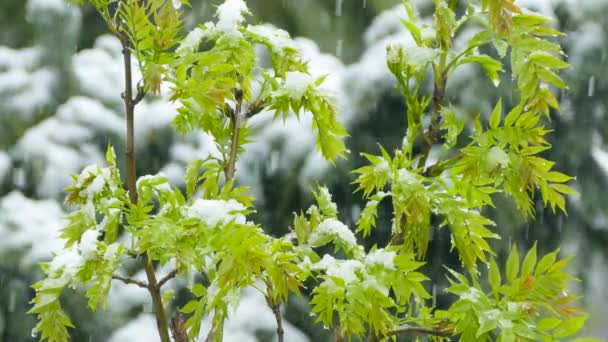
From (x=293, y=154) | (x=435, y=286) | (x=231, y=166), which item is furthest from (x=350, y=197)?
(x=231, y=166)

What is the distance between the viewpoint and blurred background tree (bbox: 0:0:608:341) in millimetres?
1812

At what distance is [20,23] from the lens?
2357mm

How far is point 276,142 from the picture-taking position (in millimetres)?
1832

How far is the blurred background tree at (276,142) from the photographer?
71.4 inches

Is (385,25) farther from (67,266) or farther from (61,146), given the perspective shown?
(67,266)

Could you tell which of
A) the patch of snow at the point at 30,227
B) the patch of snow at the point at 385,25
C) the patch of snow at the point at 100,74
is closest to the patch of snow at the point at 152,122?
the patch of snow at the point at 100,74

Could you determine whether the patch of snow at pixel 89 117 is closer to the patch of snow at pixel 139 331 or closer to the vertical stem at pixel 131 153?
the patch of snow at pixel 139 331

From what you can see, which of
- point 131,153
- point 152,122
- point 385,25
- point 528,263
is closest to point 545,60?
point 528,263

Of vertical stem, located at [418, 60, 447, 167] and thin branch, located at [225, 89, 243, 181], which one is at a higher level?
vertical stem, located at [418, 60, 447, 167]

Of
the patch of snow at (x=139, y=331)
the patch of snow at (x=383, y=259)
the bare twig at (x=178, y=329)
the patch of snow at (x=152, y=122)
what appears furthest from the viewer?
the patch of snow at (x=152, y=122)

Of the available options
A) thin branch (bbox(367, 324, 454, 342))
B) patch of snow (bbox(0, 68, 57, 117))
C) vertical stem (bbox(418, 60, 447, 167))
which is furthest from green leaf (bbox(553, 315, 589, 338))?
patch of snow (bbox(0, 68, 57, 117))

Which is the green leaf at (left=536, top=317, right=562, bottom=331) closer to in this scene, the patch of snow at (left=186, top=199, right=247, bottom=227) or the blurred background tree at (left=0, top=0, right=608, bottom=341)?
the patch of snow at (left=186, top=199, right=247, bottom=227)

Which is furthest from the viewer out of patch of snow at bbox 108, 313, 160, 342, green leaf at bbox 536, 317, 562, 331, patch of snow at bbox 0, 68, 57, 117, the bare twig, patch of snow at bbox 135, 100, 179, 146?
patch of snow at bbox 0, 68, 57, 117

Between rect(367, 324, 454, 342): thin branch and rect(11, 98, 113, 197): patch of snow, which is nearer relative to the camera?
rect(367, 324, 454, 342): thin branch
